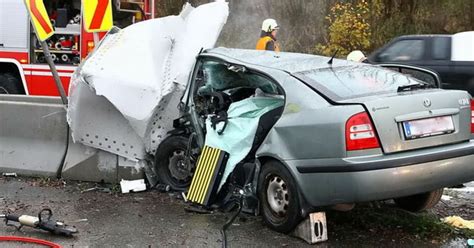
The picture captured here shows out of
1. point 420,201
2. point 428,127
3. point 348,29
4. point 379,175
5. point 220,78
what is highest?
point 348,29

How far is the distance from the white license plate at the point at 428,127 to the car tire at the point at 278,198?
0.98 m

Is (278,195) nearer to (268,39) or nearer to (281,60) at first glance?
(281,60)

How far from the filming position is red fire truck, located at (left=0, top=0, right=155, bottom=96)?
9.80 m

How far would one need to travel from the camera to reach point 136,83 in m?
6.02

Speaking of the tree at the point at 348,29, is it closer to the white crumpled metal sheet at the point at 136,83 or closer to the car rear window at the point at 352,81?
the white crumpled metal sheet at the point at 136,83

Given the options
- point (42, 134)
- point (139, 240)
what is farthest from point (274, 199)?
point (42, 134)

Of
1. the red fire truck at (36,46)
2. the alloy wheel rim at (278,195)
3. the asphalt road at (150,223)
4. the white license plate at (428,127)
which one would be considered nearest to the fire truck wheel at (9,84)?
the red fire truck at (36,46)

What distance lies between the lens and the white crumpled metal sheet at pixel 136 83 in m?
6.03

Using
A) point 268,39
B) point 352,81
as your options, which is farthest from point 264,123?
point 268,39

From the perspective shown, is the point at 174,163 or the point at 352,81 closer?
the point at 352,81

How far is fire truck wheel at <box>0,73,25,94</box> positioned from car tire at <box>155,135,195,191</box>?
195 inches

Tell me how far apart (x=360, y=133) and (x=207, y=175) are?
1629mm

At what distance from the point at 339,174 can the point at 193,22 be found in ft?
9.86

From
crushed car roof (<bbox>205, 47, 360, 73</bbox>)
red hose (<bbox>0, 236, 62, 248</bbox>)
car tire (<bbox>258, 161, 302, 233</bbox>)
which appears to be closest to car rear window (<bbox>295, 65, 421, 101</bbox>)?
crushed car roof (<bbox>205, 47, 360, 73</bbox>)
